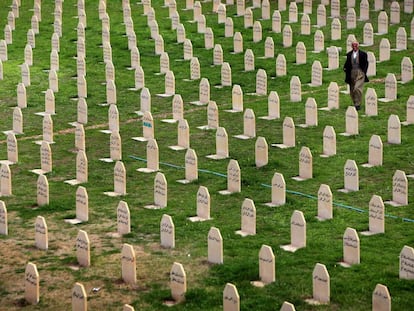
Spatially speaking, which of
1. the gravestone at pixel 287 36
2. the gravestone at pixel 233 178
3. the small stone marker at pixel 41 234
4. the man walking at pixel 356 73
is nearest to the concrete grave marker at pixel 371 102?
the man walking at pixel 356 73

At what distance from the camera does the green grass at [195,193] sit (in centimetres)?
2005

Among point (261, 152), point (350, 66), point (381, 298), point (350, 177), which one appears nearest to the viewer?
point (381, 298)

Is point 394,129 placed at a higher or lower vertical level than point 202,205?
higher

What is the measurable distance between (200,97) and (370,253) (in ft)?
36.9

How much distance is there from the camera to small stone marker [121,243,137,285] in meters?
20.2

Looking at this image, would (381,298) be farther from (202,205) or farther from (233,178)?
(233,178)

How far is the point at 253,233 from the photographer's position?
22.2 metres

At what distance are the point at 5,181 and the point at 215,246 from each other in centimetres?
592

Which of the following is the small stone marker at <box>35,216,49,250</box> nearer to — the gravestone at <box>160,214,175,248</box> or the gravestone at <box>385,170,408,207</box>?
the gravestone at <box>160,214,175,248</box>

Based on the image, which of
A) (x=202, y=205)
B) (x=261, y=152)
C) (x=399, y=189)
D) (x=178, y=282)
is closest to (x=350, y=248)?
(x=178, y=282)

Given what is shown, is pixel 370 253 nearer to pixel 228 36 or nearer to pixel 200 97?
pixel 200 97

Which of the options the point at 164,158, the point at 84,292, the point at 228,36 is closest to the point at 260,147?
the point at 164,158

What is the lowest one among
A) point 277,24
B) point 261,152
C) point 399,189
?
point 399,189

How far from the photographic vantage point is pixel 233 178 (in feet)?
80.8
